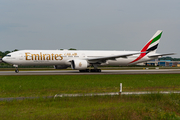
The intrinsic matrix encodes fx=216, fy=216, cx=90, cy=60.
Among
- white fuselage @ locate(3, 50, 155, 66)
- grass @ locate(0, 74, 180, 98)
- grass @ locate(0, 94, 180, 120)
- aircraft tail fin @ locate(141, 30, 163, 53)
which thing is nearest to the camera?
grass @ locate(0, 94, 180, 120)

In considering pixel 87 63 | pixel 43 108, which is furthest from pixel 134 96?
pixel 87 63

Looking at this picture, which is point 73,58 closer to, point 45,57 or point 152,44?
point 45,57

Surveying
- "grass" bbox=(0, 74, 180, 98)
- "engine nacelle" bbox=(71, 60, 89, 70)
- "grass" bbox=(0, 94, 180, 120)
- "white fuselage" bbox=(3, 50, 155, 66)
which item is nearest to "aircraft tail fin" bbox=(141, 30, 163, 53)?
"white fuselage" bbox=(3, 50, 155, 66)

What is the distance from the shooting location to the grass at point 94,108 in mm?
9625

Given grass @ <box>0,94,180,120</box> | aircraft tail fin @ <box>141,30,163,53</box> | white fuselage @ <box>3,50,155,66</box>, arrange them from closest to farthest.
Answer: grass @ <box>0,94,180,120</box>, white fuselage @ <box>3,50,155,66</box>, aircraft tail fin @ <box>141,30,163,53</box>

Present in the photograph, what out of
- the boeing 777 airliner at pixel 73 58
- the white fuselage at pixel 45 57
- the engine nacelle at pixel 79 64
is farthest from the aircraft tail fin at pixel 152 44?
the engine nacelle at pixel 79 64

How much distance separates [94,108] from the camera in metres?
11.0

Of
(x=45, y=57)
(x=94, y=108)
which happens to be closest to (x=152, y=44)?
(x=45, y=57)

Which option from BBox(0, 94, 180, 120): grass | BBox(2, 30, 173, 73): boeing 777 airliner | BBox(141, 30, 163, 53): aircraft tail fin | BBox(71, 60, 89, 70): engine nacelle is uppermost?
BBox(141, 30, 163, 53): aircraft tail fin

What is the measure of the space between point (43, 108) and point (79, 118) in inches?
101

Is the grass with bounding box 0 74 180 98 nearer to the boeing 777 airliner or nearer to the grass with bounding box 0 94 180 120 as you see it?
the grass with bounding box 0 94 180 120

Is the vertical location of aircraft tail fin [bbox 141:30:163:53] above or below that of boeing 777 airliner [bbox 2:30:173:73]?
above

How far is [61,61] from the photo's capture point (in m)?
41.6

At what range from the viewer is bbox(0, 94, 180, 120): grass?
9625 millimetres
